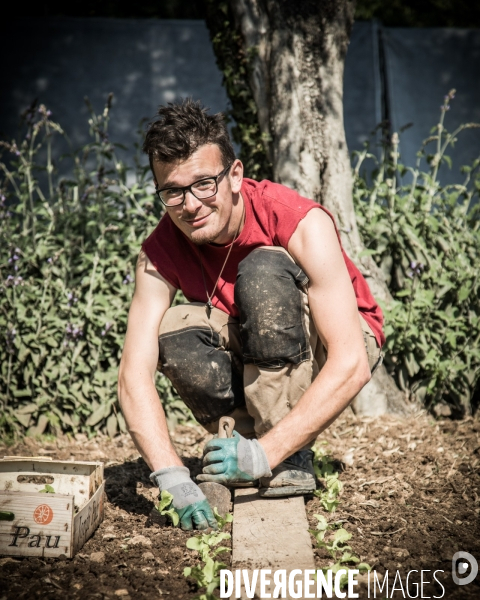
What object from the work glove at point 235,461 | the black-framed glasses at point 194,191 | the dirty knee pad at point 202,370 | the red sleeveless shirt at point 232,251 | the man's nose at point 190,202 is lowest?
the work glove at point 235,461

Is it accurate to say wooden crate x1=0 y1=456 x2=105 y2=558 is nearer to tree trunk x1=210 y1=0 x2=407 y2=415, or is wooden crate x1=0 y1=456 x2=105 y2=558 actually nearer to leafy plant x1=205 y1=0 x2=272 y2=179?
tree trunk x1=210 y1=0 x2=407 y2=415

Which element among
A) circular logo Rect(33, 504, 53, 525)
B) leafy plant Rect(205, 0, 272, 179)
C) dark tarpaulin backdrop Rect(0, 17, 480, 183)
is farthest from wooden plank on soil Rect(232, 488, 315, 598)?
dark tarpaulin backdrop Rect(0, 17, 480, 183)

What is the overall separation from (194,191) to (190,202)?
47 mm

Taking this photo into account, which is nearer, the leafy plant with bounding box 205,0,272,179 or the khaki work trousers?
the khaki work trousers

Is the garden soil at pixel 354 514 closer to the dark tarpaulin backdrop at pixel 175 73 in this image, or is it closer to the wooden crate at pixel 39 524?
the wooden crate at pixel 39 524

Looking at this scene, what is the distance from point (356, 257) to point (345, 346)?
1.33 m

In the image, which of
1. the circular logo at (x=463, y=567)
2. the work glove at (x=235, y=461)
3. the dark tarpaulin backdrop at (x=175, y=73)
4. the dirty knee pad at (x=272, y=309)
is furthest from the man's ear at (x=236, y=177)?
the dark tarpaulin backdrop at (x=175, y=73)

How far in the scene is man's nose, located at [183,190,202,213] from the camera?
2.36m

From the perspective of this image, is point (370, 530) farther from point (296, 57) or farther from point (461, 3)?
point (461, 3)

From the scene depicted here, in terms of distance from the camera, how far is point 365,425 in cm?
332

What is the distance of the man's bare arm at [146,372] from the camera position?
2271mm

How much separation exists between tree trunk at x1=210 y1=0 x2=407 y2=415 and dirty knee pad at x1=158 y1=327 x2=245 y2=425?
110 cm

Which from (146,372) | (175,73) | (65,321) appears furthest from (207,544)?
(175,73)

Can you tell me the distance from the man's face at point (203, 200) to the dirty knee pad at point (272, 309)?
20cm
